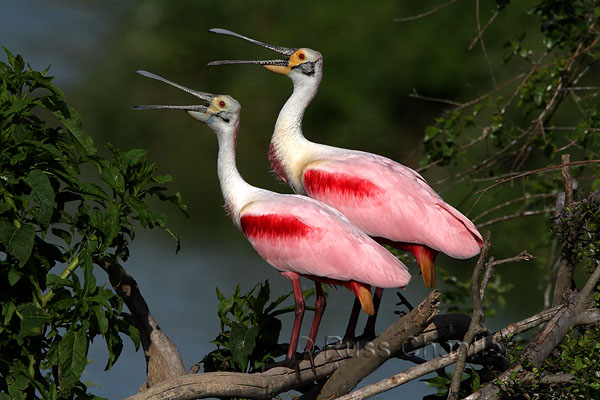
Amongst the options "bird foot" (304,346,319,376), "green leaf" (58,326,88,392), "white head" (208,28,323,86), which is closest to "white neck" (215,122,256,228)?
"bird foot" (304,346,319,376)

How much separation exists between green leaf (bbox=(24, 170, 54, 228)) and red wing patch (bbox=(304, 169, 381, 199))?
192 centimetres

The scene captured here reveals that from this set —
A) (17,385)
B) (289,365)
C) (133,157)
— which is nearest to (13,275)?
(17,385)

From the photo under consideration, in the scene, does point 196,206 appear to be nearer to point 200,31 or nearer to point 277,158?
point 200,31

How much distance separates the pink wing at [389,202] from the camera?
6176 millimetres

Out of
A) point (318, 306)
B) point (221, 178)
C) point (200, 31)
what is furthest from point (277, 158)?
point (200, 31)

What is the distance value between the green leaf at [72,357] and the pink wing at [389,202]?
199 cm

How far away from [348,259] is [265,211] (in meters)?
0.58

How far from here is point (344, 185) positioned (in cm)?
653

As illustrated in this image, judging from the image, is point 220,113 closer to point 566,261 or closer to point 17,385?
point 17,385

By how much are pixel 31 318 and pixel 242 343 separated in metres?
1.19

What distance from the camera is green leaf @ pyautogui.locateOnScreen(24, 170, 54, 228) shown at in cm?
509

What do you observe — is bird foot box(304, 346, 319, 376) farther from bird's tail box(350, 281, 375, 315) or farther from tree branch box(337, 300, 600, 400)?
tree branch box(337, 300, 600, 400)

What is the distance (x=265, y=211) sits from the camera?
611cm

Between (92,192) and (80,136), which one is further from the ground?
(80,136)
